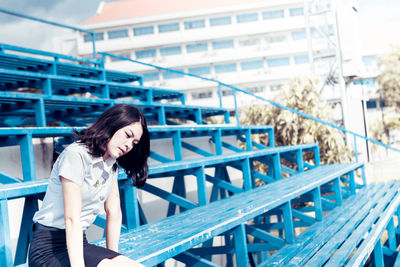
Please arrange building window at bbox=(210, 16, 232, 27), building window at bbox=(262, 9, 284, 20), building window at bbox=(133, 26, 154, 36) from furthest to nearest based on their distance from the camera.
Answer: building window at bbox=(262, 9, 284, 20)
building window at bbox=(210, 16, 232, 27)
building window at bbox=(133, 26, 154, 36)

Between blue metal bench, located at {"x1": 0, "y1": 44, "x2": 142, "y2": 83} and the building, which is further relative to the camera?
the building

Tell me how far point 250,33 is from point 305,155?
3142 centimetres

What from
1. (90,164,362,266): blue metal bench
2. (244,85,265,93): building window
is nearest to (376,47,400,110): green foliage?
(244,85,265,93): building window

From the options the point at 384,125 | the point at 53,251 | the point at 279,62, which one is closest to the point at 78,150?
the point at 53,251

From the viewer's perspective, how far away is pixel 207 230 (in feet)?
7.89

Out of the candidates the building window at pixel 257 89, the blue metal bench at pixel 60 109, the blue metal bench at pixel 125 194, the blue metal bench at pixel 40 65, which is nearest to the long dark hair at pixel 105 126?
the blue metal bench at pixel 125 194

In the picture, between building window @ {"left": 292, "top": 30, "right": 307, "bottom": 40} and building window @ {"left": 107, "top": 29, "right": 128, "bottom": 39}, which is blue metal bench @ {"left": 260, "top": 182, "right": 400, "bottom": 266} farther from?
building window @ {"left": 107, "top": 29, "right": 128, "bottom": 39}

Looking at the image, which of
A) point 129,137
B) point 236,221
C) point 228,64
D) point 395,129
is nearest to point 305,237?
point 236,221

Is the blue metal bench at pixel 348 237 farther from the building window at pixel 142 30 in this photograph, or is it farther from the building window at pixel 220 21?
the building window at pixel 142 30

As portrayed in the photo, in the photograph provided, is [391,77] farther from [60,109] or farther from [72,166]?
[72,166]

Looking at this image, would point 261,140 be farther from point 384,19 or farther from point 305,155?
point 384,19

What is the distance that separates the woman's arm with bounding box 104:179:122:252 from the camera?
195cm

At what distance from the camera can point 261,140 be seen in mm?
8609

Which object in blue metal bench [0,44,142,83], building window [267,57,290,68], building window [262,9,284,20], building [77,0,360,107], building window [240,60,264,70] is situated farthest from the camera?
building window [262,9,284,20]
